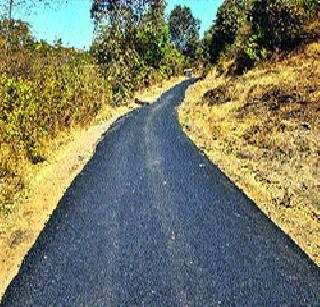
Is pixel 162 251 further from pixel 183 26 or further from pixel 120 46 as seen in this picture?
pixel 183 26

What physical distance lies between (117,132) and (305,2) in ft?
51.9

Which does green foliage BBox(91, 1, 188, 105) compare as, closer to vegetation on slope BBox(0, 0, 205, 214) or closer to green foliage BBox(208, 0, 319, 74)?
vegetation on slope BBox(0, 0, 205, 214)

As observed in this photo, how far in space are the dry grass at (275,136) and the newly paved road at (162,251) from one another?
0.56m

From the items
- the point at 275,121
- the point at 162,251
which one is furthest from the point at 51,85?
the point at 162,251

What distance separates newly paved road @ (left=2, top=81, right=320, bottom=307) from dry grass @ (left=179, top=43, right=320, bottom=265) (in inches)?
22.1

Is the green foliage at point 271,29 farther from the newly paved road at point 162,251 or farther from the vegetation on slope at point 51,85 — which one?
the newly paved road at point 162,251

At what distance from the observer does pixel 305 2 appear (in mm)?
32250

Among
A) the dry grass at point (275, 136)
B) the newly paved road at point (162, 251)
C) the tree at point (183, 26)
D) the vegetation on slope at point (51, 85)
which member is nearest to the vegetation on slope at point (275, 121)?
the dry grass at point (275, 136)

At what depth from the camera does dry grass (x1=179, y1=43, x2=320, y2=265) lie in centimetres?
1104

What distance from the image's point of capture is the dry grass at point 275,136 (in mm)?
11039

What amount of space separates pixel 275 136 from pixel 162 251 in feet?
30.1

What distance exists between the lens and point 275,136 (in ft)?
56.4

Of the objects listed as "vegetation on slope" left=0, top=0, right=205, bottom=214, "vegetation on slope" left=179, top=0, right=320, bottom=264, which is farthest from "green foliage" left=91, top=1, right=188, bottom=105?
"vegetation on slope" left=179, top=0, right=320, bottom=264

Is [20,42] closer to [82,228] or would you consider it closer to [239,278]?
[82,228]
